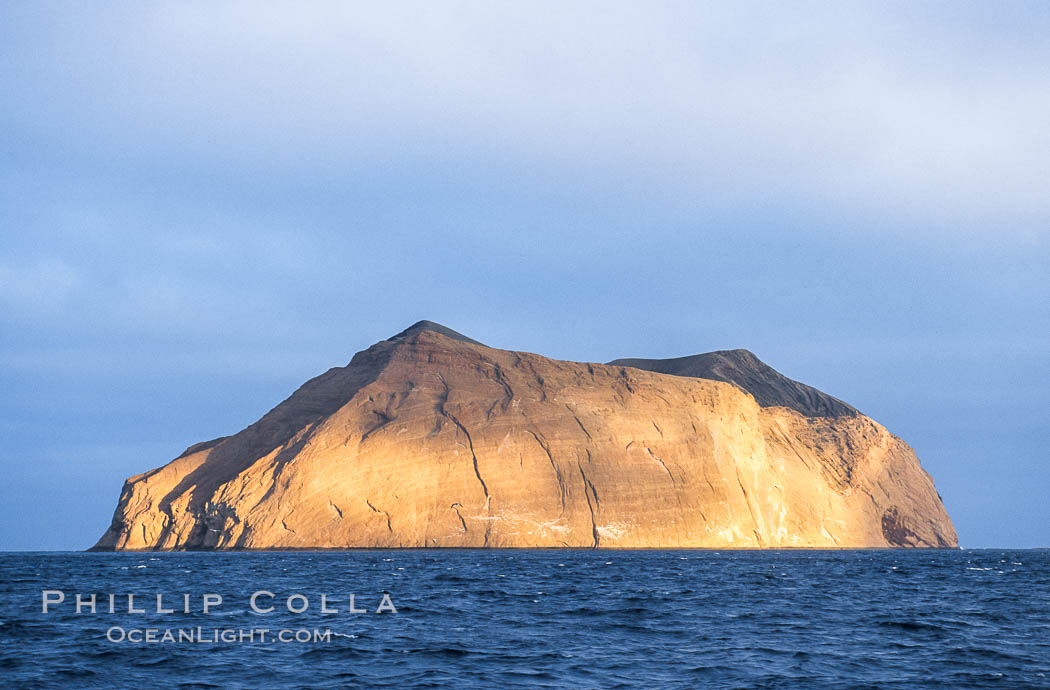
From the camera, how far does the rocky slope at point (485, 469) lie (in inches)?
4045

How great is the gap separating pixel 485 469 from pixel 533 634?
79.1 meters

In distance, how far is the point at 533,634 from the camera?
2758 centimetres

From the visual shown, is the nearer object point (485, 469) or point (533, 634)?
point (533, 634)

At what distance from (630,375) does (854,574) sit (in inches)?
2453

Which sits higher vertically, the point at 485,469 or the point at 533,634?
the point at 485,469

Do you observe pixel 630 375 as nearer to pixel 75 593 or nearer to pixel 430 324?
pixel 430 324

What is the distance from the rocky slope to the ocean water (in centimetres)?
5251

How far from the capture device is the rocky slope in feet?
337

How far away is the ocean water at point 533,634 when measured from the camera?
20.8m

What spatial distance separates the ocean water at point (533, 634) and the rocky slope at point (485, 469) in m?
52.5

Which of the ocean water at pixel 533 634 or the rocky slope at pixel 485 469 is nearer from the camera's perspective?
the ocean water at pixel 533 634

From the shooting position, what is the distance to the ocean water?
68.1 ft

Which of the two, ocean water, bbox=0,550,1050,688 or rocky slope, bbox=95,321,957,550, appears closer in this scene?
ocean water, bbox=0,550,1050,688

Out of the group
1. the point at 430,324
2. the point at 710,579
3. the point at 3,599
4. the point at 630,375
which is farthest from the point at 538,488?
the point at 3,599
